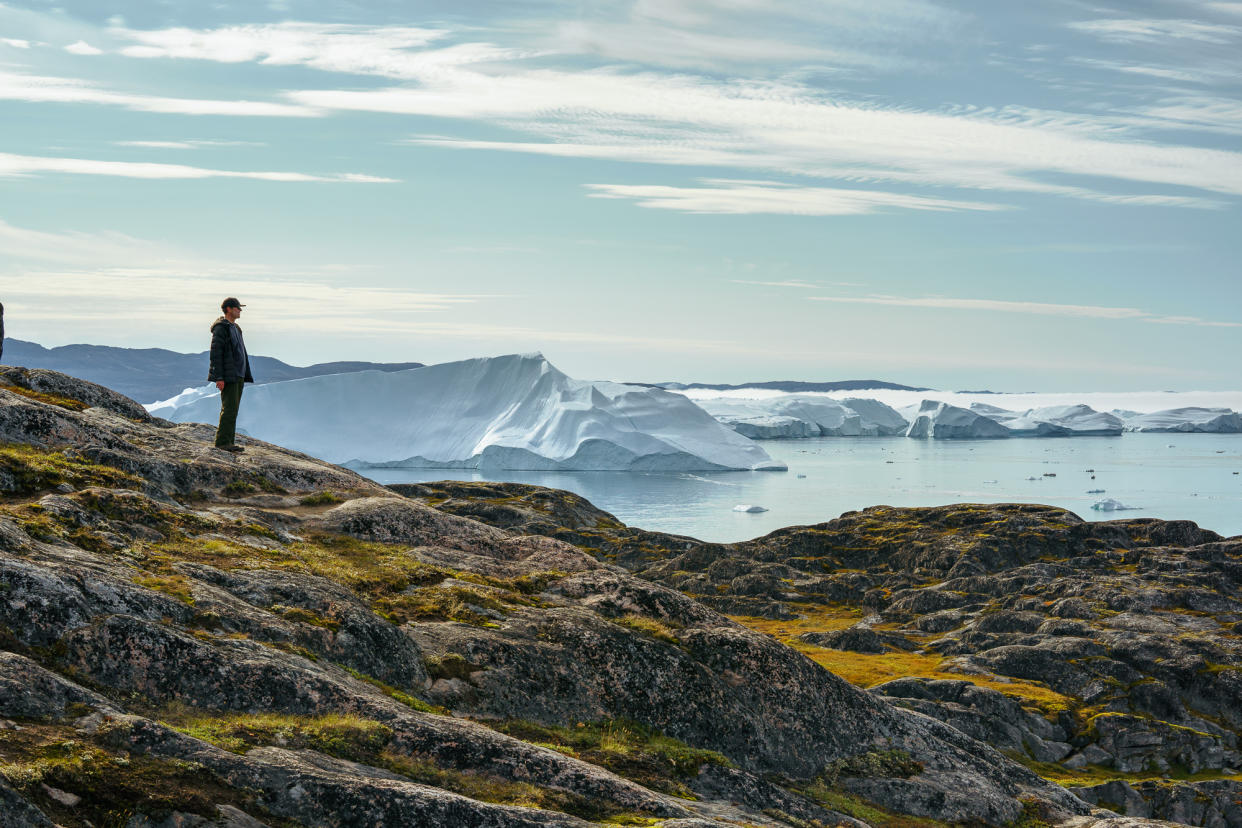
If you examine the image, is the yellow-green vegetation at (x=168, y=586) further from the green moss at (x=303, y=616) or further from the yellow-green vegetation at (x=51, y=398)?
the yellow-green vegetation at (x=51, y=398)

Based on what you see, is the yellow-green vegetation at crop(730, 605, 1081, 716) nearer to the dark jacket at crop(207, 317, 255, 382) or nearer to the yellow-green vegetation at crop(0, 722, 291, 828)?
the dark jacket at crop(207, 317, 255, 382)

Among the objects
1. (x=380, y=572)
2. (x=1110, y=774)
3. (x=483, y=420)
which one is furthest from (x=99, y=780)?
(x=483, y=420)

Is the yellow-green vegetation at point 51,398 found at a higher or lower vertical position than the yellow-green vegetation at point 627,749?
higher

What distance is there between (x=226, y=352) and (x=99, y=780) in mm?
13217

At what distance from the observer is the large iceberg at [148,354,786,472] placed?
420 ft

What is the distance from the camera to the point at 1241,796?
31078mm

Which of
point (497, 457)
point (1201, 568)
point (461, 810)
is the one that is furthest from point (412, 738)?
point (497, 457)

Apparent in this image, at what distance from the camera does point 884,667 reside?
43.3m

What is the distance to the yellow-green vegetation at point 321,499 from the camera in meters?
18.2

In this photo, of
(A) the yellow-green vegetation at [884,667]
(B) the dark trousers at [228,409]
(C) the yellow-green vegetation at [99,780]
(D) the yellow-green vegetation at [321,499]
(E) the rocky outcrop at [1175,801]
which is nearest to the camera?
(C) the yellow-green vegetation at [99,780]

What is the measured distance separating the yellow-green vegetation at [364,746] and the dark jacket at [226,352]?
11.2 m

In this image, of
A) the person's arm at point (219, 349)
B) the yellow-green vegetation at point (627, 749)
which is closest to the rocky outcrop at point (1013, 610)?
the yellow-green vegetation at point (627, 749)

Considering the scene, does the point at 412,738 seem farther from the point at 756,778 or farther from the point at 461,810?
the point at 756,778

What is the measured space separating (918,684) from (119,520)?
2989 centimetres
